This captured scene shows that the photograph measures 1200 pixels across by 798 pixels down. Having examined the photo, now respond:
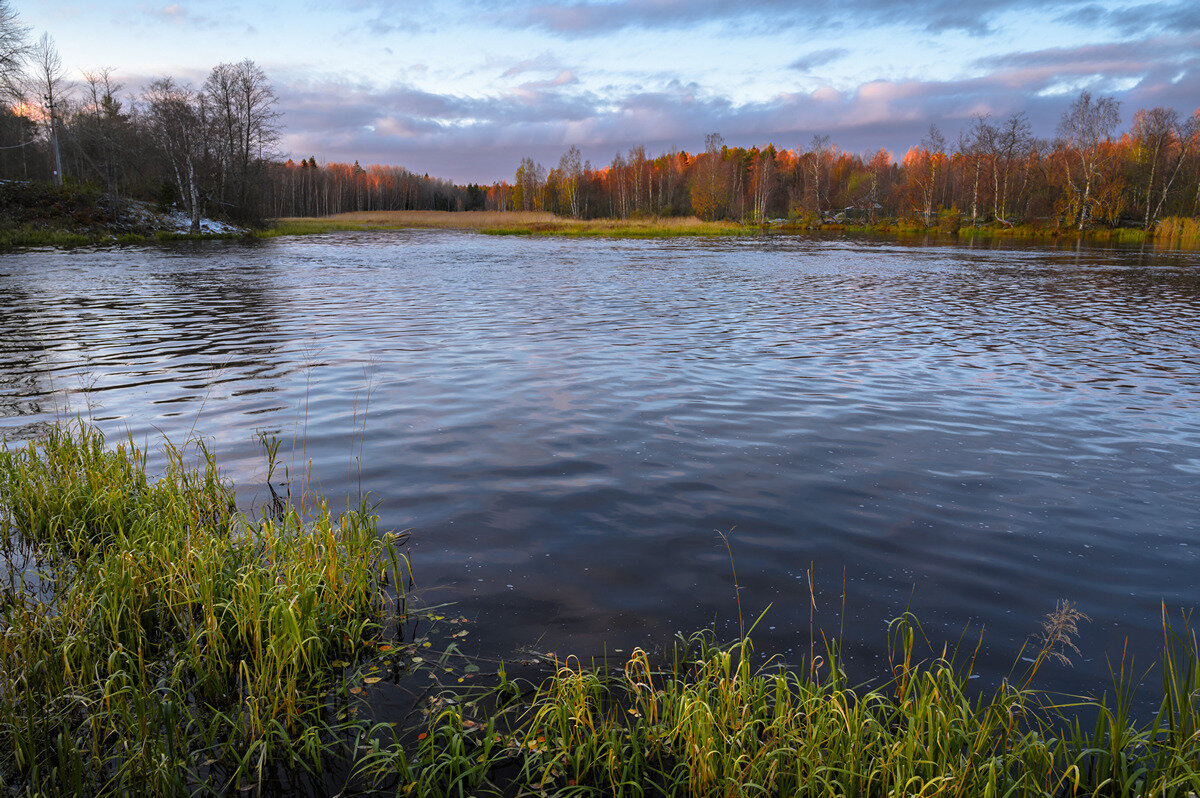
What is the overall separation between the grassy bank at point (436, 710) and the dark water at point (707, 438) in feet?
1.54

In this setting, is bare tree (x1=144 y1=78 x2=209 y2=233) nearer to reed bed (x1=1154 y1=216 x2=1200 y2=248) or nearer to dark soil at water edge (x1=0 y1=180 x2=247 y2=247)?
dark soil at water edge (x1=0 y1=180 x2=247 y2=247)

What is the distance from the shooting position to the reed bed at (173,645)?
329 cm

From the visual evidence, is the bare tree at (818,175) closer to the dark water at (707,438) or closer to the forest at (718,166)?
the forest at (718,166)

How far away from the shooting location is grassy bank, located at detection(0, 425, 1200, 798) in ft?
10.3

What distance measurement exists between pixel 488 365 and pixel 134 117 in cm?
7612

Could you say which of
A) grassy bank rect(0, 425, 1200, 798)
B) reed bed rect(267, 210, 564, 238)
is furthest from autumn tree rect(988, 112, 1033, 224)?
grassy bank rect(0, 425, 1200, 798)

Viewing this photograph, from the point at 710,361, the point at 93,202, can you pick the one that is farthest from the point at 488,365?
the point at 93,202

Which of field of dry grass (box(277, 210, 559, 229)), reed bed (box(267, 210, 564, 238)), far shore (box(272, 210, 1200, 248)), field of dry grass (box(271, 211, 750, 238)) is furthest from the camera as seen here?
field of dry grass (box(277, 210, 559, 229))

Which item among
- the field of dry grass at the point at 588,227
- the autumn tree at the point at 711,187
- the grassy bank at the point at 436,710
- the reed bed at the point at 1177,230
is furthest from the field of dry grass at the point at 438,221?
the grassy bank at the point at 436,710

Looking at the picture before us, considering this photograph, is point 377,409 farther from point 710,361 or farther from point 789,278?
point 789,278

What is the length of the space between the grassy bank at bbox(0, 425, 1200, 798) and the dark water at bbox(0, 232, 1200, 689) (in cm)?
47

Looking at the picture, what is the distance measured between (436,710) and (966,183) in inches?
3588

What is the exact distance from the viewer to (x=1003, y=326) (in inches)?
683

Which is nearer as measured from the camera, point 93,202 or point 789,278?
point 789,278
